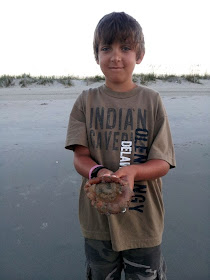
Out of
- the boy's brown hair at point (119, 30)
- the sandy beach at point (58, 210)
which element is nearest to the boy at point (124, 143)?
the boy's brown hair at point (119, 30)

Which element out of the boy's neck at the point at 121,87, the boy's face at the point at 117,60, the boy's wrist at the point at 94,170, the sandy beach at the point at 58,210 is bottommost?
the sandy beach at the point at 58,210

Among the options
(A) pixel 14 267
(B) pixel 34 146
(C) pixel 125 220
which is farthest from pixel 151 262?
(B) pixel 34 146

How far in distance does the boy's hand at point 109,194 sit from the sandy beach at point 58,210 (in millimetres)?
885

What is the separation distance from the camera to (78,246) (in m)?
1.94

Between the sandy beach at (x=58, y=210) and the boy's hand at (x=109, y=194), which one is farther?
the sandy beach at (x=58, y=210)

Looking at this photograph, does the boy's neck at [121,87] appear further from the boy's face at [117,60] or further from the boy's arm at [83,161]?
the boy's arm at [83,161]

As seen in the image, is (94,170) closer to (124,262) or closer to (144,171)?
(144,171)

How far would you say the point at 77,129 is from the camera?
1360 mm

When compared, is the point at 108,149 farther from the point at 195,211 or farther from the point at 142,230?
the point at 195,211

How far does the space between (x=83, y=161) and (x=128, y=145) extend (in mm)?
228

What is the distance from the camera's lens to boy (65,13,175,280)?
4.28 ft

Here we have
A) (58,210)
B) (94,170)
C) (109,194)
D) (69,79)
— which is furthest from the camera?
(69,79)

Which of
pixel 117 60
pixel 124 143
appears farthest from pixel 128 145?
pixel 117 60

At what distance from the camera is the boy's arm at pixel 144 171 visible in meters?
1.14
